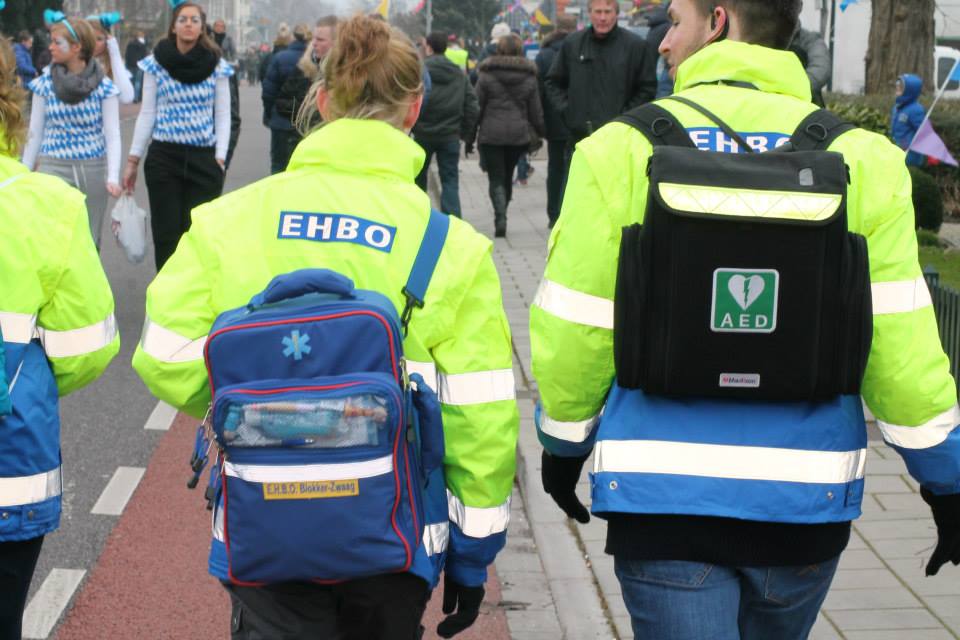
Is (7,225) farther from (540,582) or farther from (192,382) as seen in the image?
(540,582)

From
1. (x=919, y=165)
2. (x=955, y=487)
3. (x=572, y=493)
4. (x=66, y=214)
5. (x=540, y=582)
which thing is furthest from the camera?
(x=919, y=165)

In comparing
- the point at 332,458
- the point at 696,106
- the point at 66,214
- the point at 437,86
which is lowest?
the point at 437,86

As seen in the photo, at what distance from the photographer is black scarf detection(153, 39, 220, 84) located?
9.41 meters

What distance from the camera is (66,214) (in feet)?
10.7

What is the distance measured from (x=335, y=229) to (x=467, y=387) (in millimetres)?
398

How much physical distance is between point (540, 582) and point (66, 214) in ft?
8.61

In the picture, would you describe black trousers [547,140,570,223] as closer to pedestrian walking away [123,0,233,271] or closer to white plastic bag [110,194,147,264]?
pedestrian walking away [123,0,233,271]

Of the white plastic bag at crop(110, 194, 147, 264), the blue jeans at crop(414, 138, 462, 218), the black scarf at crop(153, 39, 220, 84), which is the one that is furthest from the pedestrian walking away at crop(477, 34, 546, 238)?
the white plastic bag at crop(110, 194, 147, 264)

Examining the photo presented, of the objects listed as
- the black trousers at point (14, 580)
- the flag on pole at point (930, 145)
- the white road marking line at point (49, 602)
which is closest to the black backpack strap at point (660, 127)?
the black trousers at point (14, 580)

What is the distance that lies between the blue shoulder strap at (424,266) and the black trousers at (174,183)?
690 centimetres

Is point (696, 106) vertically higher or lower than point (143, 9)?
higher

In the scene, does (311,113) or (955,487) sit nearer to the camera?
(955,487)

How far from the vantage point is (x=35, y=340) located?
3234 mm

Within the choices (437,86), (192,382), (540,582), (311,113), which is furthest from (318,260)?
(437,86)
